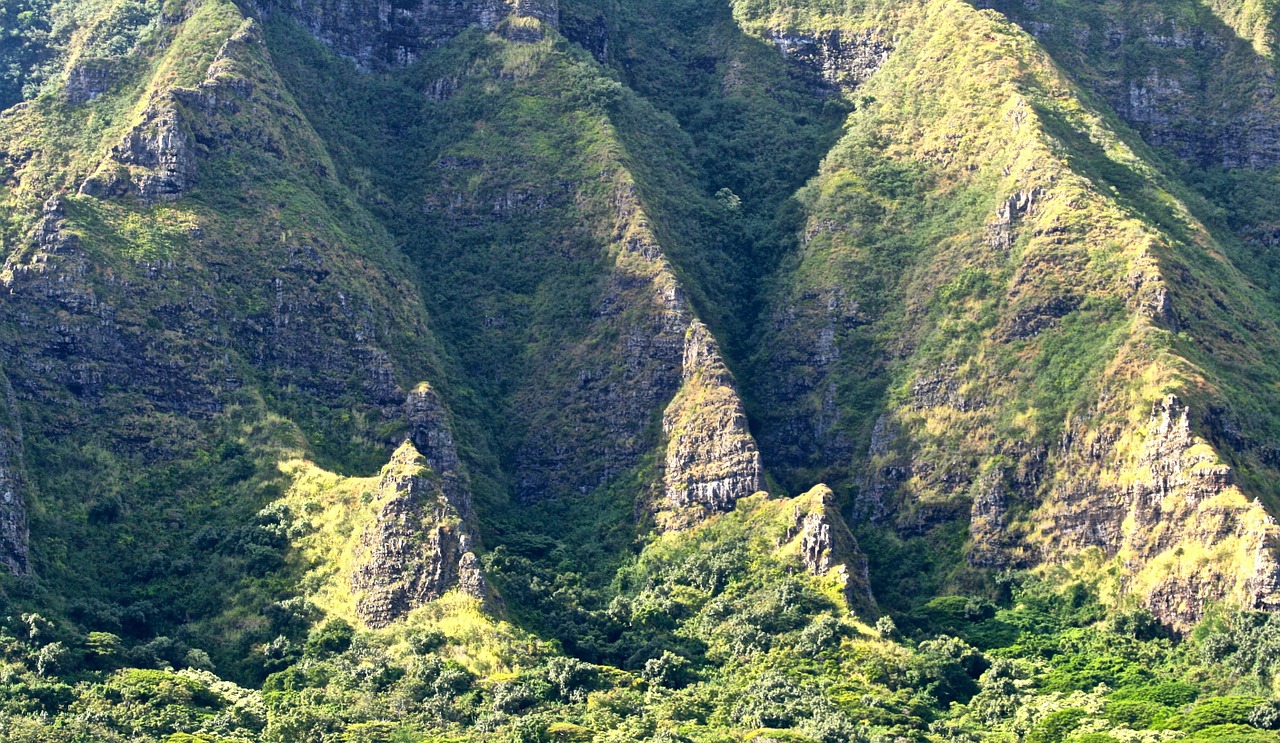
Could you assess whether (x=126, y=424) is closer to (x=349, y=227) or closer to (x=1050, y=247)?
(x=349, y=227)

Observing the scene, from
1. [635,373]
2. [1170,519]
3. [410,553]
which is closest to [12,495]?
[410,553]

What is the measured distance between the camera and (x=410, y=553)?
167125 mm

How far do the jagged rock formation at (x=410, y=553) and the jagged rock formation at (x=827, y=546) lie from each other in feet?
72.4

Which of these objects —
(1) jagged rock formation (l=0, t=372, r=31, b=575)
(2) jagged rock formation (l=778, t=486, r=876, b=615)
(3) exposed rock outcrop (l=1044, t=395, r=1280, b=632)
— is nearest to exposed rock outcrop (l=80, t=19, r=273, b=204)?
(1) jagged rock formation (l=0, t=372, r=31, b=575)

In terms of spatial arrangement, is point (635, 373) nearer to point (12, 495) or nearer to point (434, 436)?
point (434, 436)


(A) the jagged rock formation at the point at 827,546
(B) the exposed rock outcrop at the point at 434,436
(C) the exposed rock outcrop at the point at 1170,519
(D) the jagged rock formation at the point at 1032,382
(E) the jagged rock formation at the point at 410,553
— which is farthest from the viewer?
(B) the exposed rock outcrop at the point at 434,436

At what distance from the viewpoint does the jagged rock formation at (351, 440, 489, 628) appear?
166000 mm

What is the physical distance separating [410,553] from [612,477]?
2317 centimetres

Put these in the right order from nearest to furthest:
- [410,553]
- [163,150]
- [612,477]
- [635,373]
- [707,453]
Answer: [410,553]
[707,453]
[612,477]
[635,373]
[163,150]

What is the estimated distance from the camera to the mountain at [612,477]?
160375mm

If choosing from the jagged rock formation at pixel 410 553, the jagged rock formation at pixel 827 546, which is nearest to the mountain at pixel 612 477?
the jagged rock formation at pixel 410 553

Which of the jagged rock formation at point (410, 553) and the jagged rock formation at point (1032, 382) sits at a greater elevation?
the jagged rock formation at point (1032, 382)

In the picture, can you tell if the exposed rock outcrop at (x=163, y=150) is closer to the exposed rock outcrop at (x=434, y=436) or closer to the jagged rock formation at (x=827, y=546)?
the exposed rock outcrop at (x=434, y=436)

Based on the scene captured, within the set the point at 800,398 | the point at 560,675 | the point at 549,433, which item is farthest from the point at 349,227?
the point at 560,675
